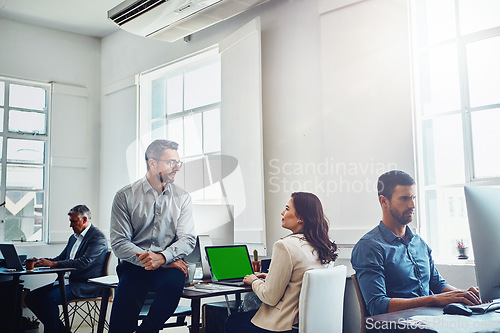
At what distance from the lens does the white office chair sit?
257cm

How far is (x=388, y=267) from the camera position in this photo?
2.61m

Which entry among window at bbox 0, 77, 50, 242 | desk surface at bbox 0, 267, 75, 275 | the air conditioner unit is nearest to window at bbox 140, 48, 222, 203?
the air conditioner unit

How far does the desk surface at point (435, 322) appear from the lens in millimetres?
1498

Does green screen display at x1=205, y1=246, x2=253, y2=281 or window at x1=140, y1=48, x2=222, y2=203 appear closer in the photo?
green screen display at x1=205, y1=246, x2=253, y2=281

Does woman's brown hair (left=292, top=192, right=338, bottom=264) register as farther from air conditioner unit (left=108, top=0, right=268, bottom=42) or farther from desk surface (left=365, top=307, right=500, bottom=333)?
air conditioner unit (left=108, top=0, right=268, bottom=42)

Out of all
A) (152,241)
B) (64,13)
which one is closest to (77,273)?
(152,241)

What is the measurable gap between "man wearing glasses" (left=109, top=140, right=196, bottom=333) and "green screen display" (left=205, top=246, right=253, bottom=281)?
172mm

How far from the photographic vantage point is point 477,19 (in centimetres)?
366

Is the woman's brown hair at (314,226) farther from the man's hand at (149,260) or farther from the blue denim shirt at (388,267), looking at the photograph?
the man's hand at (149,260)

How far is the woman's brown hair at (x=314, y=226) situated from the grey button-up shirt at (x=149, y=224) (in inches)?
33.2

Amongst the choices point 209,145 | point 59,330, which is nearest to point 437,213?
point 209,145

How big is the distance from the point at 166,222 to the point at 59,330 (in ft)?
8.35

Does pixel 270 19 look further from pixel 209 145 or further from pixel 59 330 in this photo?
pixel 59 330

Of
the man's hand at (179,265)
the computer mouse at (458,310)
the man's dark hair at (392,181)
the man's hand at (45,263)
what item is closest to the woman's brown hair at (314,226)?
the man's dark hair at (392,181)
